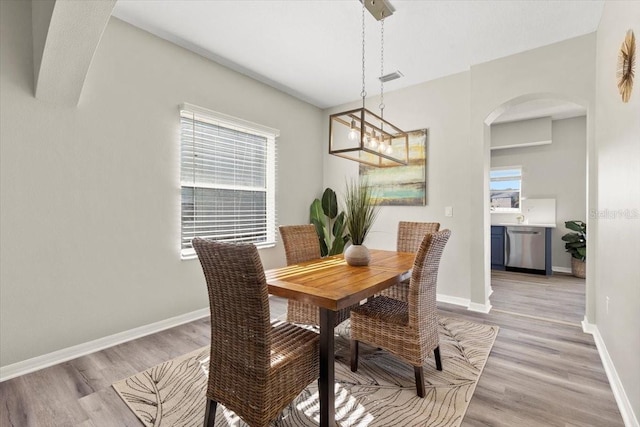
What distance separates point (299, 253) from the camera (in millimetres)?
2762

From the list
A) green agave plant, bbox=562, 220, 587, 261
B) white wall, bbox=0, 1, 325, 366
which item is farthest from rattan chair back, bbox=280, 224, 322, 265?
green agave plant, bbox=562, 220, 587, 261

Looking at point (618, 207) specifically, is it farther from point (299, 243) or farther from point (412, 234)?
point (299, 243)

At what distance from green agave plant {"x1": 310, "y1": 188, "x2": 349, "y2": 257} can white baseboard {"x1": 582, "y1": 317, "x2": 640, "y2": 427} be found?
2.77 meters

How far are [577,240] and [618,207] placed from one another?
3975 millimetres

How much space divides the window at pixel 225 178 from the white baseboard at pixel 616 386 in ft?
11.2

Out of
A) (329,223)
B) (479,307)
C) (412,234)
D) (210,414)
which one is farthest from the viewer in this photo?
(329,223)

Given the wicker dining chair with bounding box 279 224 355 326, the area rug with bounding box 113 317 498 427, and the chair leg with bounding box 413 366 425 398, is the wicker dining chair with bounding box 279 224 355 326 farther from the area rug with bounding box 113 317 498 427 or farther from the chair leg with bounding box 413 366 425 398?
the chair leg with bounding box 413 366 425 398

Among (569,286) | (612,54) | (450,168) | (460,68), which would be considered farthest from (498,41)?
(569,286)

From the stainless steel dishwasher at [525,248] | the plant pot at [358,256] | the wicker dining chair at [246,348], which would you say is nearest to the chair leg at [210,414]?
the wicker dining chair at [246,348]

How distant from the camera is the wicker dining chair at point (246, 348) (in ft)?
4.30

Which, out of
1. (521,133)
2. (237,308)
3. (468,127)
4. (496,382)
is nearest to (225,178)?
(237,308)

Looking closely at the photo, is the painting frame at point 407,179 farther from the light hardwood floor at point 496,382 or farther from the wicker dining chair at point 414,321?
the wicker dining chair at point 414,321

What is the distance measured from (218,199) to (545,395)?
3320mm

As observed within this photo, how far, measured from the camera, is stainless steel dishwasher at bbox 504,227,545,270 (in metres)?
5.34
